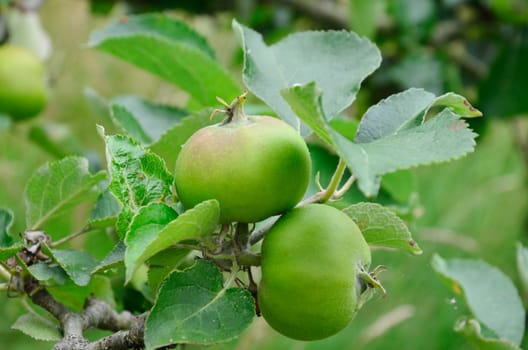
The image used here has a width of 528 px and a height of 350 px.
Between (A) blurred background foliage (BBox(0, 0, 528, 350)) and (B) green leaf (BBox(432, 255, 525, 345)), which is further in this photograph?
(A) blurred background foliage (BBox(0, 0, 528, 350))

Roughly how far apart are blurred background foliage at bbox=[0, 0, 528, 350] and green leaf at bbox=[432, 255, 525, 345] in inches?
3.0

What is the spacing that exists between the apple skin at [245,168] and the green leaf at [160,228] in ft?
0.05

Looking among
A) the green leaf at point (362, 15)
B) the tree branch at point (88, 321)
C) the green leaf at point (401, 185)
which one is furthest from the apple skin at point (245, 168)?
the green leaf at point (362, 15)

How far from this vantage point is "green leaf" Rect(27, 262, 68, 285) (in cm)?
57

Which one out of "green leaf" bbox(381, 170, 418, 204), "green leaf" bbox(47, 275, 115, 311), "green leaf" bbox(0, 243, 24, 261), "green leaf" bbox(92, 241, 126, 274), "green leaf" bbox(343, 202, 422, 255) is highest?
"green leaf" bbox(343, 202, 422, 255)

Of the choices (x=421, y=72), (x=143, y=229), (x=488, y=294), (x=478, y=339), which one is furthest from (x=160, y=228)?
(x=421, y=72)

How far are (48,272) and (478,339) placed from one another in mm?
380

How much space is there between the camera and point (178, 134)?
2.05ft

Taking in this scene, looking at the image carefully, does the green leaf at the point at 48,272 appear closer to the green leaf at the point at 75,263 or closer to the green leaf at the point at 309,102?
the green leaf at the point at 75,263

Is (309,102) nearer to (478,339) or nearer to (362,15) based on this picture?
(478,339)

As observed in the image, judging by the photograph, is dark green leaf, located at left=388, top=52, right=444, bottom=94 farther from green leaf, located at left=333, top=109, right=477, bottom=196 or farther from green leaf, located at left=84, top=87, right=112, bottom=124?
green leaf, located at left=333, top=109, right=477, bottom=196

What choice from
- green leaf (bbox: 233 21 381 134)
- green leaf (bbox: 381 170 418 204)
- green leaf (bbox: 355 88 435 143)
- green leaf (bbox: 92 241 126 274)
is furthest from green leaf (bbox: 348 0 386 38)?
green leaf (bbox: 92 241 126 274)

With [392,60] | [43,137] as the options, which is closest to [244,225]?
Answer: [43,137]

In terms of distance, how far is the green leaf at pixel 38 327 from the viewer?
22.7 inches
